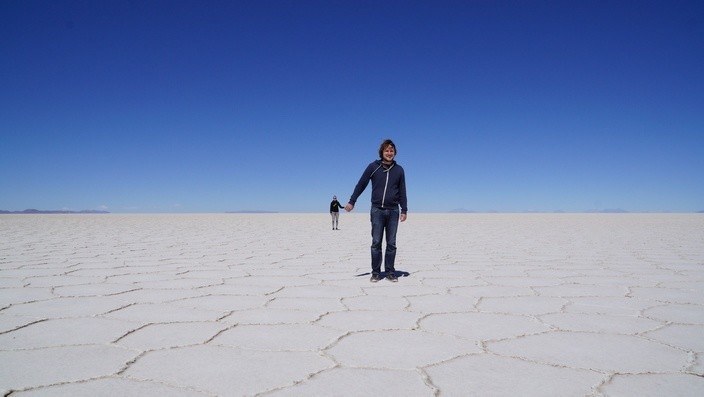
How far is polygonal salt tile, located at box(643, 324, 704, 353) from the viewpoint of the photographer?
1.99 metres

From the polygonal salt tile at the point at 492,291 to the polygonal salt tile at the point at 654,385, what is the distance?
1.48 metres

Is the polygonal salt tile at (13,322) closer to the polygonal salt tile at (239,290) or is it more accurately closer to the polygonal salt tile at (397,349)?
the polygonal salt tile at (239,290)

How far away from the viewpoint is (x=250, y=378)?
1.59 meters

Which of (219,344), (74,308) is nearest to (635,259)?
(219,344)

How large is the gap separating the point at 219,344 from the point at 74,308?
122 centimetres

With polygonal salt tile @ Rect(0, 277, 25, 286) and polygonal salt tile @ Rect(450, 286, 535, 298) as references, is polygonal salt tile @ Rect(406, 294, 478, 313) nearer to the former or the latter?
polygonal salt tile @ Rect(450, 286, 535, 298)

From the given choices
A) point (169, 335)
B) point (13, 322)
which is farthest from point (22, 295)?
point (169, 335)

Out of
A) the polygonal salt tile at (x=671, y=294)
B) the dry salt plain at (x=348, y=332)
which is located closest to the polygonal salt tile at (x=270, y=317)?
the dry salt plain at (x=348, y=332)

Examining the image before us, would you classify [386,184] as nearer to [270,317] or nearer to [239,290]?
[239,290]

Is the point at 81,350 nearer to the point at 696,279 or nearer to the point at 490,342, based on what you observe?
the point at 490,342

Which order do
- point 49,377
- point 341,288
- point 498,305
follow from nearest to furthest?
point 49,377 → point 498,305 → point 341,288

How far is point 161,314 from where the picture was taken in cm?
249

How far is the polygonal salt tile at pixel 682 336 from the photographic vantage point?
1.99 metres

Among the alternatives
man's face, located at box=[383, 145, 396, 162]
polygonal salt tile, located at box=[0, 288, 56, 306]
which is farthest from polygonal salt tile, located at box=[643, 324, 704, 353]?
polygonal salt tile, located at box=[0, 288, 56, 306]
